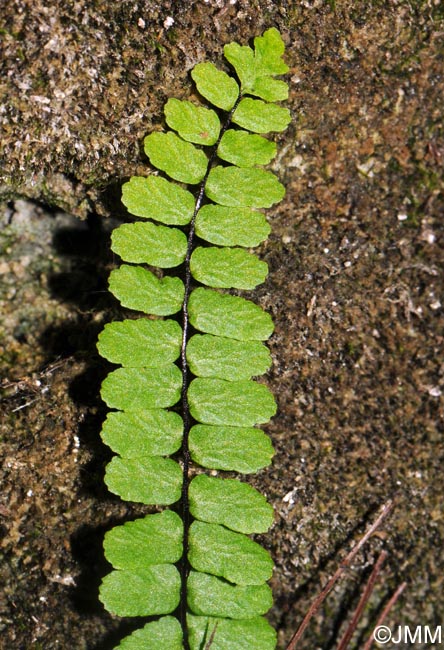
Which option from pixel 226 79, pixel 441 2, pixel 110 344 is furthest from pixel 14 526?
pixel 441 2

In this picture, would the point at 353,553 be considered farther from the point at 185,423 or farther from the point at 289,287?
the point at 289,287

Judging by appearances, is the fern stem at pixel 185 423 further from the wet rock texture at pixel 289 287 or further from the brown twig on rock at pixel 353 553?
the brown twig on rock at pixel 353 553

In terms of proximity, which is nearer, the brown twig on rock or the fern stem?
the fern stem

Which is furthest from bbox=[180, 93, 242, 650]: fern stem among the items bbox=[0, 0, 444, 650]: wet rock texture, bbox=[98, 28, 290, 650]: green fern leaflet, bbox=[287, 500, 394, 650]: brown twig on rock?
bbox=[287, 500, 394, 650]: brown twig on rock

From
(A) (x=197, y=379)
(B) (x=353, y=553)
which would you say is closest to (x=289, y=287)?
(A) (x=197, y=379)

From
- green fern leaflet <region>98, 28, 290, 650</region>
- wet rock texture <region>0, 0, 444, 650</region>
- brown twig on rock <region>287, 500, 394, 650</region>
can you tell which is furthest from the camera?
brown twig on rock <region>287, 500, 394, 650</region>

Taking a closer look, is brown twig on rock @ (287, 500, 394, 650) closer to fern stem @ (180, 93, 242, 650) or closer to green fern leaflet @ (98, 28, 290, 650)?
green fern leaflet @ (98, 28, 290, 650)

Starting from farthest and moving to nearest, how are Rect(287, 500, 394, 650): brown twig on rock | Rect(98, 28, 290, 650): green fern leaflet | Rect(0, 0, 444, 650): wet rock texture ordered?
Rect(287, 500, 394, 650): brown twig on rock < Rect(0, 0, 444, 650): wet rock texture < Rect(98, 28, 290, 650): green fern leaflet

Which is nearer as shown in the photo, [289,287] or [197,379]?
[197,379]
